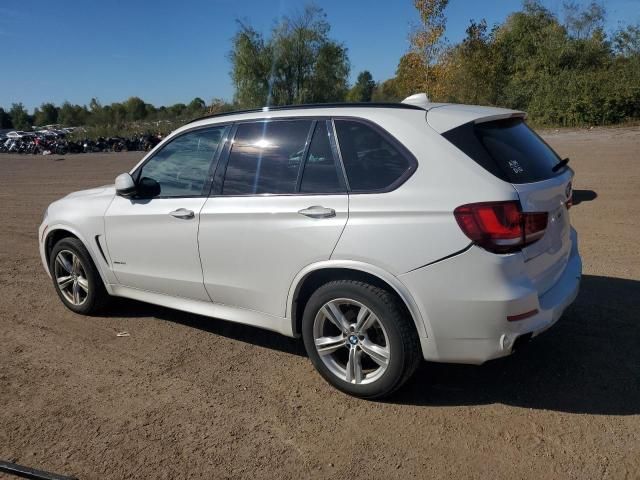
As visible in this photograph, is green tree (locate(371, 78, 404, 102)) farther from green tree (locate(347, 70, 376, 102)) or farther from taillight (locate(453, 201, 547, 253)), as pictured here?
taillight (locate(453, 201, 547, 253))

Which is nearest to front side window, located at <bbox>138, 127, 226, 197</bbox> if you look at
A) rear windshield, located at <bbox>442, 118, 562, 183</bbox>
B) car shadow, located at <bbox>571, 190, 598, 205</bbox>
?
rear windshield, located at <bbox>442, 118, 562, 183</bbox>

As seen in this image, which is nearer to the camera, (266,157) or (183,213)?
(266,157)

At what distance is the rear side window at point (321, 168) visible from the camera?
3590 mm

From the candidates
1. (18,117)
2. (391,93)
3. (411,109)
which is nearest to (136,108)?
(18,117)

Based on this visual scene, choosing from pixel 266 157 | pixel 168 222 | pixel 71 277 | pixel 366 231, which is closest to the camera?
pixel 366 231

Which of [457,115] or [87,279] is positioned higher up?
[457,115]

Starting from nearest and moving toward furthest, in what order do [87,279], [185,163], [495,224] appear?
[495,224]
[185,163]
[87,279]

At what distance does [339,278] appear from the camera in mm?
3531

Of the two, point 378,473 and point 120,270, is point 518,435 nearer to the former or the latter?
point 378,473

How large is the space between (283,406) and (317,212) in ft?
4.09

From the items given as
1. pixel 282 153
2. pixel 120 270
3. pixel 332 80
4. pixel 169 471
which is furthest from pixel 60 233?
pixel 332 80

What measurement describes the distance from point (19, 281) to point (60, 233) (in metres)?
1.69

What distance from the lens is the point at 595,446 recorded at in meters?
3.01

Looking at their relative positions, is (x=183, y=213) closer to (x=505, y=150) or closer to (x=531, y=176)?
(x=505, y=150)
